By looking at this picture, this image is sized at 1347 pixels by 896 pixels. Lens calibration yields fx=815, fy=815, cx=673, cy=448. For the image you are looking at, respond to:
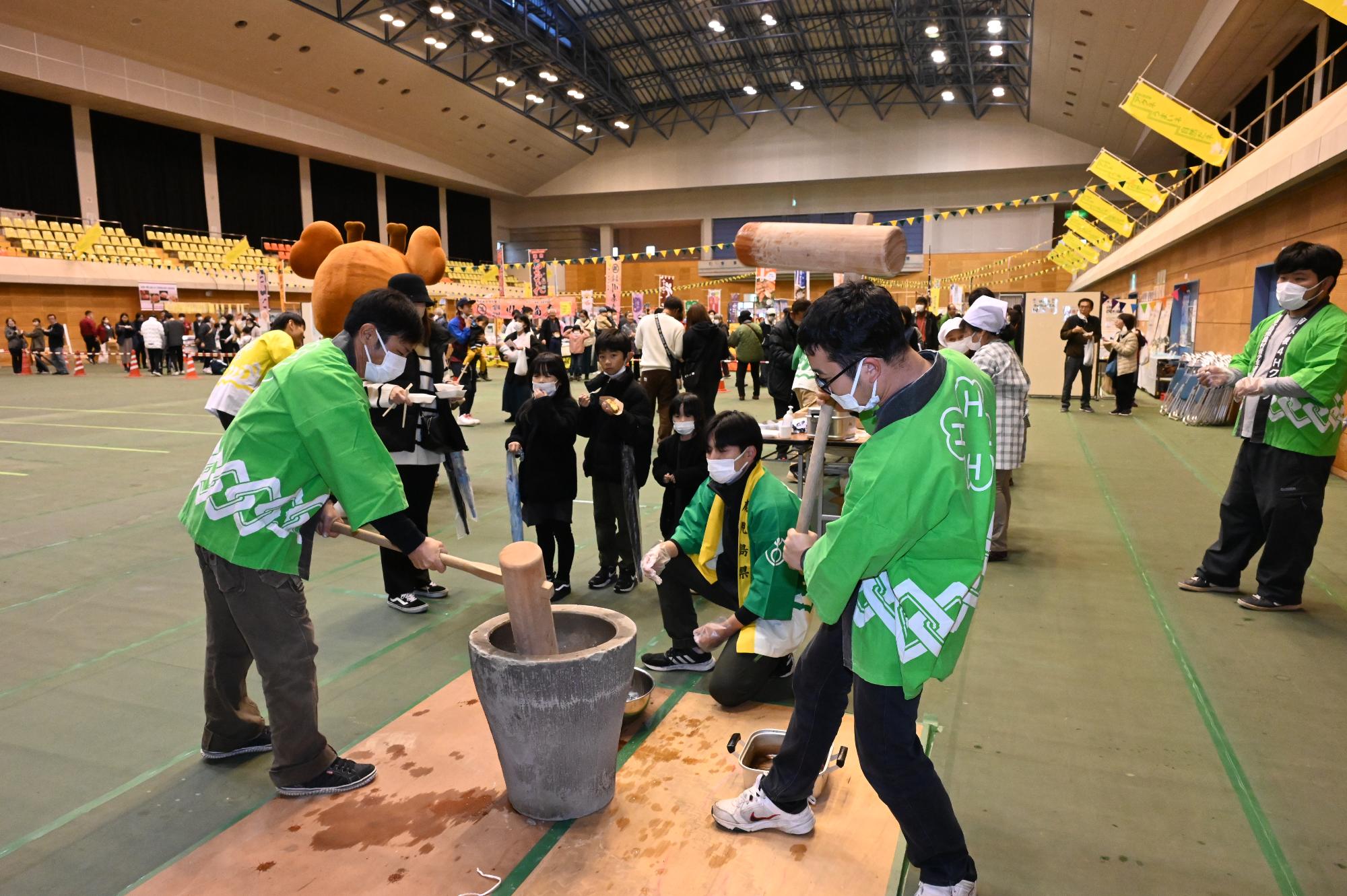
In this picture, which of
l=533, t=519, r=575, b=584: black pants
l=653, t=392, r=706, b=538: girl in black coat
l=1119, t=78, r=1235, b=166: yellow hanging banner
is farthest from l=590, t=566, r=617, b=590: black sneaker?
l=1119, t=78, r=1235, b=166: yellow hanging banner

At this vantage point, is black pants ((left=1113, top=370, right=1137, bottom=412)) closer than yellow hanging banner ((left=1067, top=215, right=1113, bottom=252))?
Yes

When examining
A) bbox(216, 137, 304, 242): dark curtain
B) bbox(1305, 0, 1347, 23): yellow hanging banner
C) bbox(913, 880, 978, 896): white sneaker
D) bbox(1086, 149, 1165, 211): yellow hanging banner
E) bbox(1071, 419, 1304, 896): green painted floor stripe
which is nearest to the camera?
bbox(913, 880, 978, 896): white sneaker

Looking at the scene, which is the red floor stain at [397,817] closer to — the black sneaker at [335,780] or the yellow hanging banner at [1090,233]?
the black sneaker at [335,780]

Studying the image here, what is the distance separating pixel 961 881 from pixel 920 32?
27.6m

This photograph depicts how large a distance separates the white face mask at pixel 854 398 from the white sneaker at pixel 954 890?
118 cm

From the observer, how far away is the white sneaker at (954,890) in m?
1.97

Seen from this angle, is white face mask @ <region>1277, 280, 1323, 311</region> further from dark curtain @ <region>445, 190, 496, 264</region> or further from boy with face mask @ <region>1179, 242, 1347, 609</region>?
dark curtain @ <region>445, 190, 496, 264</region>

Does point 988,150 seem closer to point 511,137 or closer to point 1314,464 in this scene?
point 511,137

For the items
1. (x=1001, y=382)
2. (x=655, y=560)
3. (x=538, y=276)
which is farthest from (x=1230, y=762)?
(x=538, y=276)

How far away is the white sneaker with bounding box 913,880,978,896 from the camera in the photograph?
1.97 meters

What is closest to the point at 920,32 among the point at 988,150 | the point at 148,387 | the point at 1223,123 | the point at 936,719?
the point at 988,150

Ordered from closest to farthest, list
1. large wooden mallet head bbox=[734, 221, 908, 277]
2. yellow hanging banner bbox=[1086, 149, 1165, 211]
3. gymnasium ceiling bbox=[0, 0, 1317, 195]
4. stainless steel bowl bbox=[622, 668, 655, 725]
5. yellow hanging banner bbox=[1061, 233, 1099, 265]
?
1. large wooden mallet head bbox=[734, 221, 908, 277]
2. stainless steel bowl bbox=[622, 668, 655, 725]
3. yellow hanging banner bbox=[1086, 149, 1165, 211]
4. gymnasium ceiling bbox=[0, 0, 1317, 195]
5. yellow hanging banner bbox=[1061, 233, 1099, 265]

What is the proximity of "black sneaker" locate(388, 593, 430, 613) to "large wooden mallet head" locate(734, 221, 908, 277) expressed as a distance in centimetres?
275

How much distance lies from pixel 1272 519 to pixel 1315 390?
27.2 inches
